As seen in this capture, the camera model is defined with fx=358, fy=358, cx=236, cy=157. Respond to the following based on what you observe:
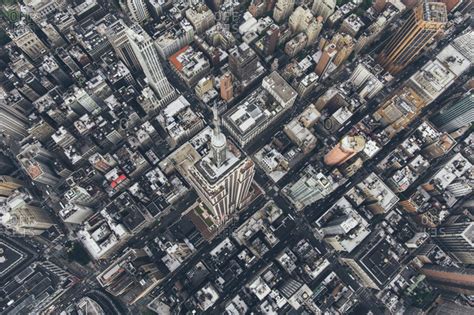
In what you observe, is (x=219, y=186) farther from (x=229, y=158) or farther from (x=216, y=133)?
(x=216, y=133)

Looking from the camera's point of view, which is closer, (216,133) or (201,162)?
(216,133)

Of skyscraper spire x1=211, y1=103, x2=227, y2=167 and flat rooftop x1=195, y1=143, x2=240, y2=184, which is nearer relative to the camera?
skyscraper spire x1=211, y1=103, x2=227, y2=167

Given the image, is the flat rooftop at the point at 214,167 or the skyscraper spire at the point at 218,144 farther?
the flat rooftop at the point at 214,167

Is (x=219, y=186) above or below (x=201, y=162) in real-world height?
below

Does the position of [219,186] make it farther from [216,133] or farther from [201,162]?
[216,133]

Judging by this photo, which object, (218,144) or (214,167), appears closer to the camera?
(218,144)

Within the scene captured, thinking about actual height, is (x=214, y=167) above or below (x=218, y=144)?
below

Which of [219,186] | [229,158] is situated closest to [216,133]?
[229,158]
